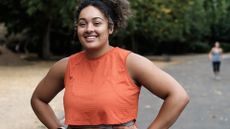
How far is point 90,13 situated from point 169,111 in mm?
622

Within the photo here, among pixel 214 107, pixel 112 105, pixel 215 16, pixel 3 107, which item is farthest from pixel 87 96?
pixel 215 16

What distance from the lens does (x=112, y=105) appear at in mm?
2748

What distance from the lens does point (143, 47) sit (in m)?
50.2

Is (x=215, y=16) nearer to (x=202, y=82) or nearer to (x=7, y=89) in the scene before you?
(x=202, y=82)

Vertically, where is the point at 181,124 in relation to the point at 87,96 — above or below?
below

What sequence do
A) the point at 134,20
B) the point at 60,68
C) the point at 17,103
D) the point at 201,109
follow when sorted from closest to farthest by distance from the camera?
the point at 60,68, the point at 201,109, the point at 17,103, the point at 134,20

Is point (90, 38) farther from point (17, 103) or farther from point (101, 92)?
point (17, 103)

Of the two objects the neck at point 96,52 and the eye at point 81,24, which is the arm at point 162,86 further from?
the eye at point 81,24

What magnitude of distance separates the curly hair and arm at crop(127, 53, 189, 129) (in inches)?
9.5

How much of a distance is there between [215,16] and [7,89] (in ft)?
93.1

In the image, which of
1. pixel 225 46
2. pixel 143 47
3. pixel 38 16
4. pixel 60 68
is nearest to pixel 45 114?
pixel 60 68

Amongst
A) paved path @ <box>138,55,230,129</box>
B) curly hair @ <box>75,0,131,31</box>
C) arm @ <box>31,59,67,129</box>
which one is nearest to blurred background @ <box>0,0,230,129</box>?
paved path @ <box>138,55,230,129</box>

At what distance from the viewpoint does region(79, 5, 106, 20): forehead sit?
288cm

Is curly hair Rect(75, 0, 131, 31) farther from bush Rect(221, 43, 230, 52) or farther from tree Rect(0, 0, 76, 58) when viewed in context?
bush Rect(221, 43, 230, 52)
